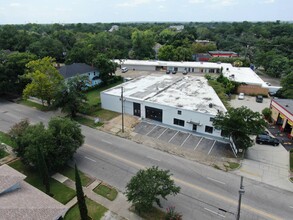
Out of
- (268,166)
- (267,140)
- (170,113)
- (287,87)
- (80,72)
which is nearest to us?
(268,166)

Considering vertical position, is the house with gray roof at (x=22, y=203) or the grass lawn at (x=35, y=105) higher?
the house with gray roof at (x=22, y=203)

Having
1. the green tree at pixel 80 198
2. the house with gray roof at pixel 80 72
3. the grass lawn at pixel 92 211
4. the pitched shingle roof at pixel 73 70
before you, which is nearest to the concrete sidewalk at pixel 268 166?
the grass lawn at pixel 92 211

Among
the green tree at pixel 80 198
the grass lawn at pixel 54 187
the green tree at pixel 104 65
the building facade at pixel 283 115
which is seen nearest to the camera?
the green tree at pixel 80 198

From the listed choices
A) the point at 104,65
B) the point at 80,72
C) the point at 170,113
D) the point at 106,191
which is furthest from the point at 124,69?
the point at 106,191

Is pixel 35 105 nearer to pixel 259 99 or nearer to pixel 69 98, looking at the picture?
pixel 69 98

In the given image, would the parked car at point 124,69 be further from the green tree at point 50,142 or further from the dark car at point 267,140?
the dark car at point 267,140

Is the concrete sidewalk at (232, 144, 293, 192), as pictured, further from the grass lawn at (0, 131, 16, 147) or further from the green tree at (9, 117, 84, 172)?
the grass lawn at (0, 131, 16, 147)

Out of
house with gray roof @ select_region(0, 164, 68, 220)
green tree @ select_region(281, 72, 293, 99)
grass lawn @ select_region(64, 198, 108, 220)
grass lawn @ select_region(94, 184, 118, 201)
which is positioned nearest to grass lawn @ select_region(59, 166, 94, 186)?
grass lawn @ select_region(94, 184, 118, 201)
